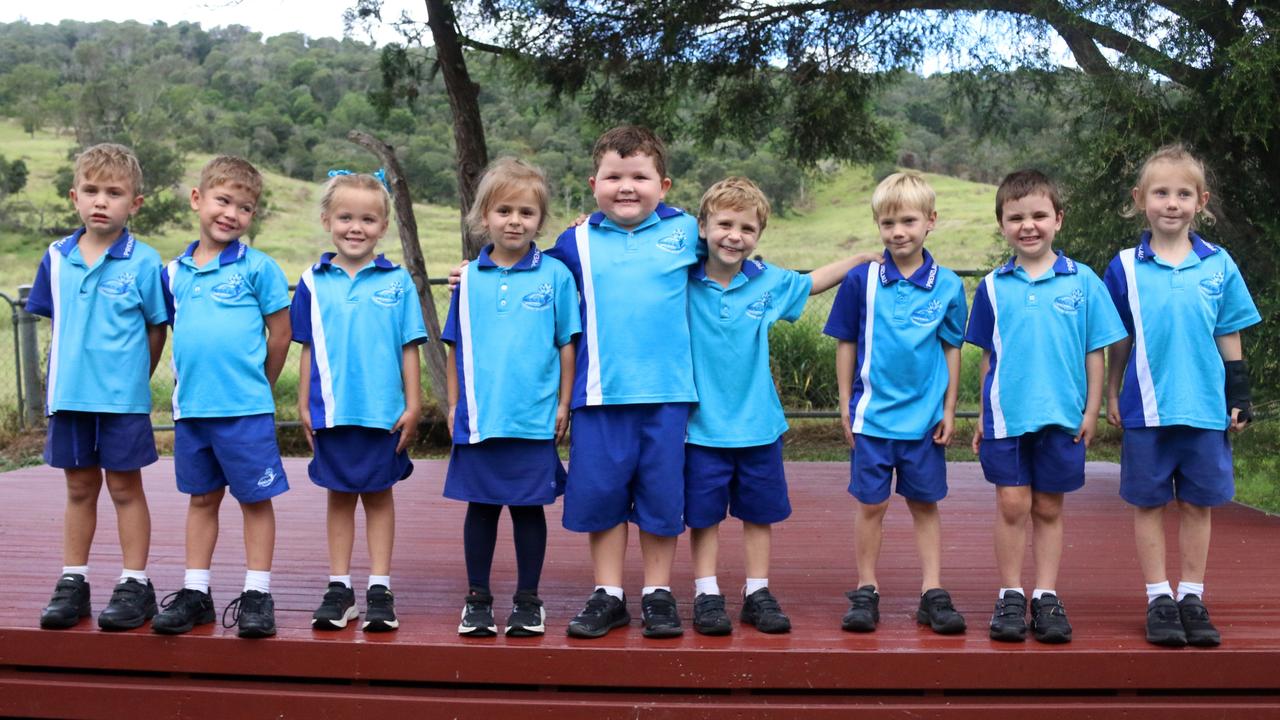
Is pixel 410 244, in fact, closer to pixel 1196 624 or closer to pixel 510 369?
pixel 510 369

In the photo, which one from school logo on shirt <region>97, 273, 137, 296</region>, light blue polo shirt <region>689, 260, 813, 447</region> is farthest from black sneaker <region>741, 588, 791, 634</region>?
school logo on shirt <region>97, 273, 137, 296</region>

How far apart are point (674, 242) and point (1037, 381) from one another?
108 centimetres

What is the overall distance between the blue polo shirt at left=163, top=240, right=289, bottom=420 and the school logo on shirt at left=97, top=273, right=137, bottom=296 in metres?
0.10

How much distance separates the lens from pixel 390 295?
3396 millimetres

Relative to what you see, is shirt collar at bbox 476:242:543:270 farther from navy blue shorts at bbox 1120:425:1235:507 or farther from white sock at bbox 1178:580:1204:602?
white sock at bbox 1178:580:1204:602

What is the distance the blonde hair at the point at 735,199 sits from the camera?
11.0 ft

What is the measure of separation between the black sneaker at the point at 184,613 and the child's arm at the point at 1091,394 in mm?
2505

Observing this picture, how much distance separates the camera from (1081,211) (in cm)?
652

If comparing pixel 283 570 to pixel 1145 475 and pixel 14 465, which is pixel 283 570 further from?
pixel 14 465

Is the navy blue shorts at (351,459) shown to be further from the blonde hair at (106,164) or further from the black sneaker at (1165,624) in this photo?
the black sneaker at (1165,624)

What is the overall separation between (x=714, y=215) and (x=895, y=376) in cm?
69

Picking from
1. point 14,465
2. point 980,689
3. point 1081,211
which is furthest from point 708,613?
point 14,465

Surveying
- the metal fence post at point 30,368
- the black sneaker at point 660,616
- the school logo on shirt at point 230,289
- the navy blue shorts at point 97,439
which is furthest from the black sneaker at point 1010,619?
the metal fence post at point 30,368

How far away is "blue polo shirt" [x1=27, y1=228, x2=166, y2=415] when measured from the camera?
10.9ft
